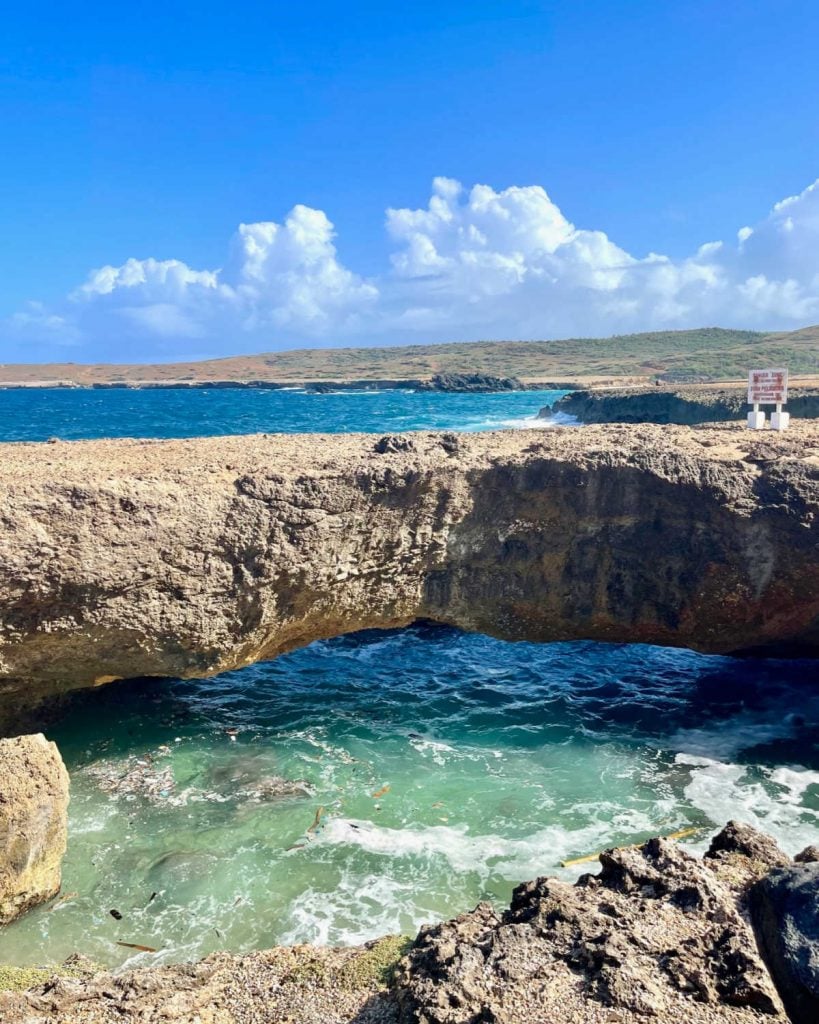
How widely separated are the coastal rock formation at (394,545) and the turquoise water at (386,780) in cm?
135

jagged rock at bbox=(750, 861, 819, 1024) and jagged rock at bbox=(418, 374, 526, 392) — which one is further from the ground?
jagged rock at bbox=(418, 374, 526, 392)

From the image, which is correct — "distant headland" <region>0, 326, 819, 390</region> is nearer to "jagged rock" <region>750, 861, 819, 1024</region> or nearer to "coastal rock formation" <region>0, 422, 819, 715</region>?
"coastal rock formation" <region>0, 422, 819, 715</region>

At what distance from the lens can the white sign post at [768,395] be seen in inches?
595

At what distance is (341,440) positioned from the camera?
13344mm

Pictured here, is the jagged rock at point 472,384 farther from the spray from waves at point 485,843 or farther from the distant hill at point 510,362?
the spray from waves at point 485,843

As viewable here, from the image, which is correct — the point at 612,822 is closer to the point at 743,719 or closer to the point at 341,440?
the point at 743,719

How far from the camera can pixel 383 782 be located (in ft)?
33.6

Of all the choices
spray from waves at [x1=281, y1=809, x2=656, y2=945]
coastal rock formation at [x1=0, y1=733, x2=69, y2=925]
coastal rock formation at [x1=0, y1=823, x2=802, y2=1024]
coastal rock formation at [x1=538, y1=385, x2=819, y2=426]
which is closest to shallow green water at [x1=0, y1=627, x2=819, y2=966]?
spray from waves at [x1=281, y1=809, x2=656, y2=945]

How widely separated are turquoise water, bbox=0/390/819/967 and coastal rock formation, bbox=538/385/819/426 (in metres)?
22.3

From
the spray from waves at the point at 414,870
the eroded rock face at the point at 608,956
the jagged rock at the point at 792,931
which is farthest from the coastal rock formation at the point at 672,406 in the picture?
the eroded rock face at the point at 608,956

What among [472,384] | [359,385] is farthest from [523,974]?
[359,385]

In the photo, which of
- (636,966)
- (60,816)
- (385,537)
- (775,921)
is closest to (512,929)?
(636,966)

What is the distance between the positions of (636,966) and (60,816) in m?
5.97

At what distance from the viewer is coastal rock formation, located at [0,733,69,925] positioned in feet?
24.2
